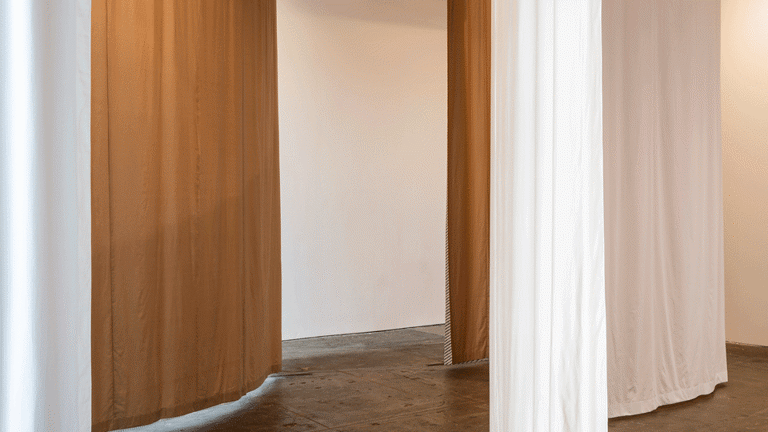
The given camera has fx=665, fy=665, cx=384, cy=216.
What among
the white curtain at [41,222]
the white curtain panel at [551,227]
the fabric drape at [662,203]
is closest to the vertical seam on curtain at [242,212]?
the fabric drape at [662,203]

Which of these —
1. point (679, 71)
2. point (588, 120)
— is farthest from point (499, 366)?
point (679, 71)

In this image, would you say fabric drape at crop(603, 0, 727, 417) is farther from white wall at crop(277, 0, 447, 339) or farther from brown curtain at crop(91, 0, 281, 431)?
white wall at crop(277, 0, 447, 339)

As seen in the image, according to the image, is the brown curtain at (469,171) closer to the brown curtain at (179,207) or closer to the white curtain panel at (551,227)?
the brown curtain at (179,207)

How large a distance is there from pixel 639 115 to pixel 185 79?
3.26m

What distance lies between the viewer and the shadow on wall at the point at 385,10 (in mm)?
7848

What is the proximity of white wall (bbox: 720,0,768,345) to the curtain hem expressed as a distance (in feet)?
6.04

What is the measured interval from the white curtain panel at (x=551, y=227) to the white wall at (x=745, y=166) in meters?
5.72

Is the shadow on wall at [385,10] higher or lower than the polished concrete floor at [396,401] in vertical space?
higher

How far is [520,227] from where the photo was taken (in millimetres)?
2275

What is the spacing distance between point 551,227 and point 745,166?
5.96 metres

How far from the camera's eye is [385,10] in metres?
8.45

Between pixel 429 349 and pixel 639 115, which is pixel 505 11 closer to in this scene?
pixel 639 115

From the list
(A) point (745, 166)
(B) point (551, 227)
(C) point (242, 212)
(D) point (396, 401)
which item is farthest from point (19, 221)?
(A) point (745, 166)

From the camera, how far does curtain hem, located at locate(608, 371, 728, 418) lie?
15.3 feet
